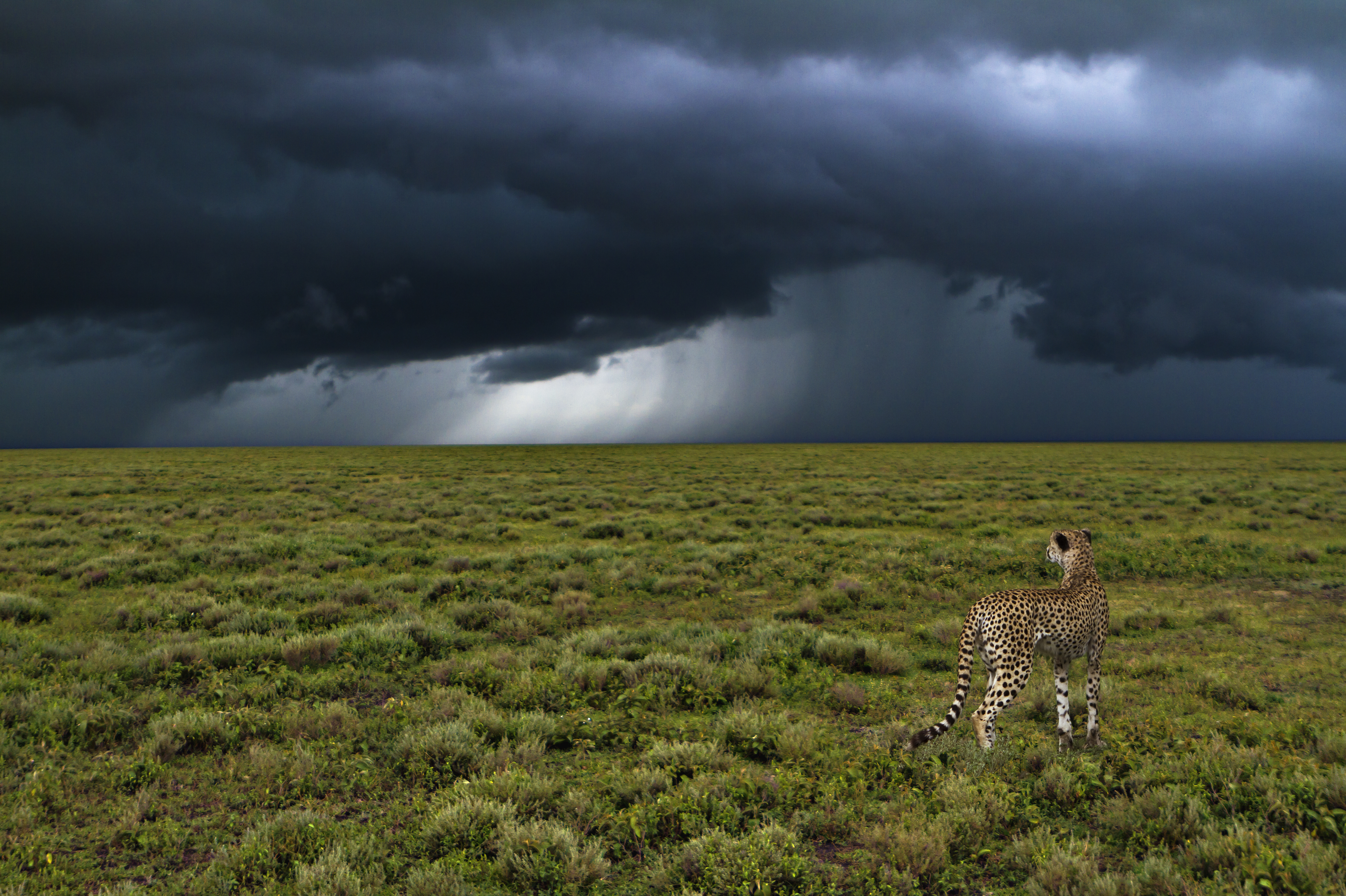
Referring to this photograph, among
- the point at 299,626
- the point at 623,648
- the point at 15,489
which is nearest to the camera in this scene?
the point at 623,648

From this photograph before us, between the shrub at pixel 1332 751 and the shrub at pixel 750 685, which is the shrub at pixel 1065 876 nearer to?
the shrub at pixel 1332 751

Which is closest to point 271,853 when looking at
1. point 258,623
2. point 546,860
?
point 546,860

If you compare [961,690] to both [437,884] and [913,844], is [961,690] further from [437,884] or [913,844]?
[437,884]

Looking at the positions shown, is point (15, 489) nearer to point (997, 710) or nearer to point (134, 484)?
point (134, 484)

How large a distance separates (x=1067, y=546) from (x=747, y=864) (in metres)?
6.48

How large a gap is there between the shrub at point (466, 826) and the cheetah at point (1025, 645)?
393cm

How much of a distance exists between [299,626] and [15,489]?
4023 centimetres

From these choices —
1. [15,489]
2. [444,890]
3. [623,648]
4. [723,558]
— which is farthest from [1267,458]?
[15,489]

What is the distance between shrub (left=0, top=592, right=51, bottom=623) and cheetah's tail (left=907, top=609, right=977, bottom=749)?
15.3 m

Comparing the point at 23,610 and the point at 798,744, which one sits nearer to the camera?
the point at 798,744

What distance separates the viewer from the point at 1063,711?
759 cm

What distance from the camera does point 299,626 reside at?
12.6 m

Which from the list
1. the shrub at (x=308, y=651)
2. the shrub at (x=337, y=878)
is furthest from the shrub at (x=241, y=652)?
the shrub at (x=337, y=878)

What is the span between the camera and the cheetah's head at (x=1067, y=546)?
30.1 feet
